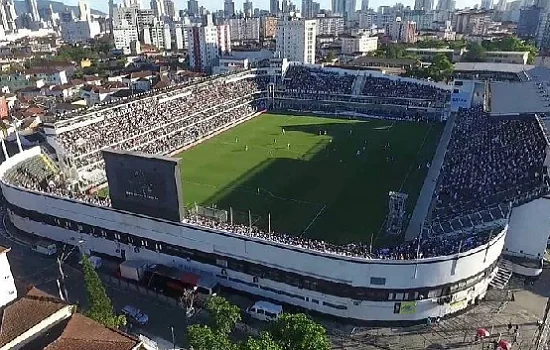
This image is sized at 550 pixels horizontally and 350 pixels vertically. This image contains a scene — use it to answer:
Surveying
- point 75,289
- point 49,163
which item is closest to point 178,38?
point 49,163

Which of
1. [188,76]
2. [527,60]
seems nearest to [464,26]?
[527,60]

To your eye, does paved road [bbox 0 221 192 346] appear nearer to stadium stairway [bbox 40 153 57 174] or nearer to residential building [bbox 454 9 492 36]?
stadium stairway [bbox 40 153 57 174]

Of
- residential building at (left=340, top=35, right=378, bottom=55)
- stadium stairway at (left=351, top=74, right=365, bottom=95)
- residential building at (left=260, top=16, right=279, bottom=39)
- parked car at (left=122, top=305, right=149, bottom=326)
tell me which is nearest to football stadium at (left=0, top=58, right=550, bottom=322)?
parked car at (left=122, top=305, right=149, bottom=326)

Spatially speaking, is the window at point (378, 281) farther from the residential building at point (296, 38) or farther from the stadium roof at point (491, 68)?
the residential building at point (296, 38)

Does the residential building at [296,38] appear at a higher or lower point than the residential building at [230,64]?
higher

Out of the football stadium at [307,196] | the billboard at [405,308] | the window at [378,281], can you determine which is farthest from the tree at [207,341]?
the billboard at [405,308]

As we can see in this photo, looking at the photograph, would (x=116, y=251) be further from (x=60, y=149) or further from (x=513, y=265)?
(x=513, y=265)

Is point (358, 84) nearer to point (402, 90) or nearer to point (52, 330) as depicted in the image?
point (402, 90)
